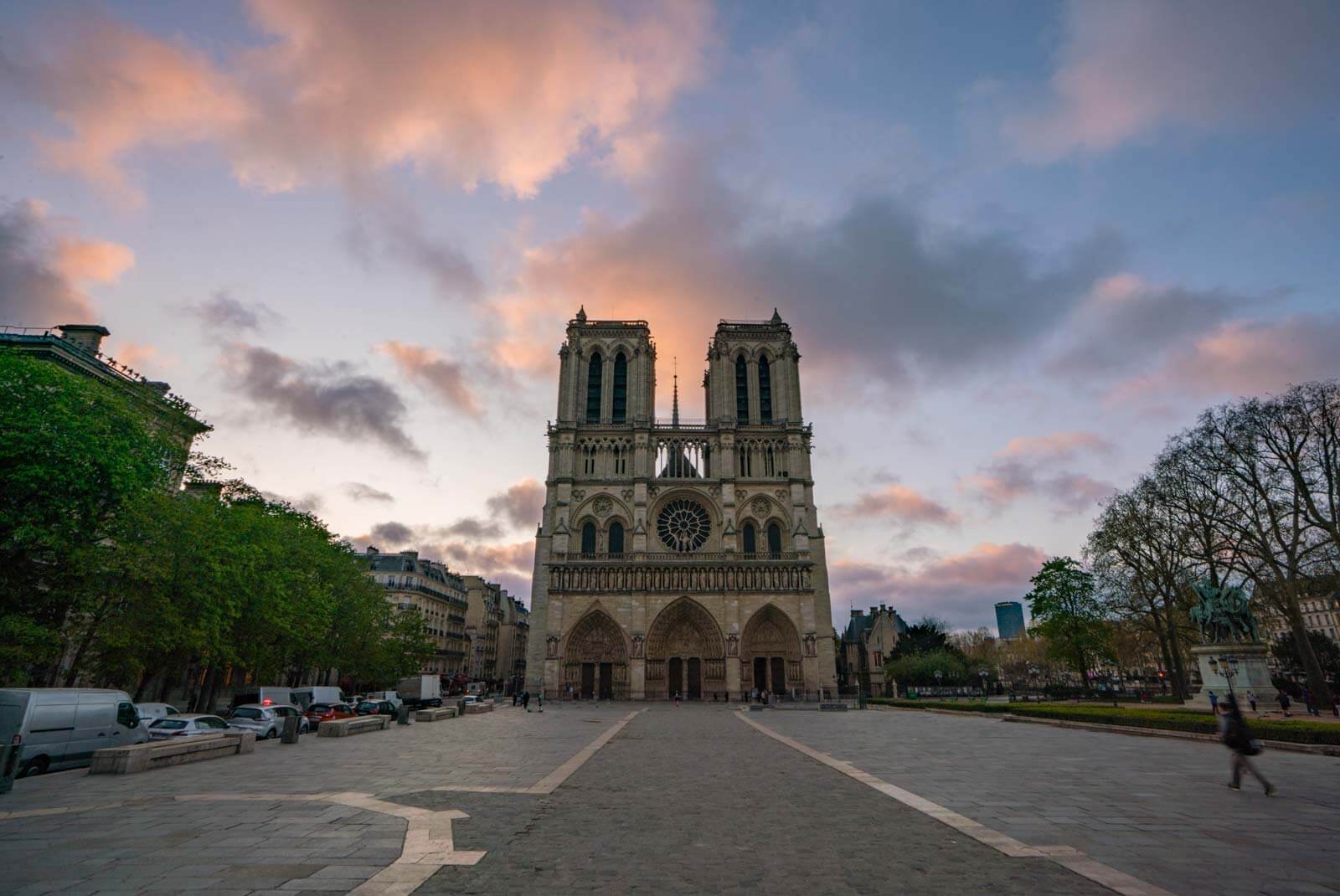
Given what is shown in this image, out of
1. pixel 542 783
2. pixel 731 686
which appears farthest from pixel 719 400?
pixel 542 783

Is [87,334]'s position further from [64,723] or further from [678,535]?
[678,535]

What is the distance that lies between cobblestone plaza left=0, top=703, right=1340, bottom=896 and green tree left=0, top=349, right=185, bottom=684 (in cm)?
976

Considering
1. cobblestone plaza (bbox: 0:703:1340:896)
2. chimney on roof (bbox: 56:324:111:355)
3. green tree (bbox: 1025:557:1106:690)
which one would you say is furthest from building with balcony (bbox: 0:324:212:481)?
green tree (bbox: 1025:557:1106:690)

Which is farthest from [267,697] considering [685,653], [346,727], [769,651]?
[769,651]

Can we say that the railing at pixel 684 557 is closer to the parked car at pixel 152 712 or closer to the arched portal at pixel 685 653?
the arched portal at pixel 685 653

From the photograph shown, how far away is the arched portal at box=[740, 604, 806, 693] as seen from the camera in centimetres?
4974

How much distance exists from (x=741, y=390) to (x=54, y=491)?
4782 centimetres

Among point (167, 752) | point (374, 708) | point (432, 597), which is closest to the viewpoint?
A: point (167, 752)

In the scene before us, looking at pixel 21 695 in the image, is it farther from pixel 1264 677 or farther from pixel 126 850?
pixel 1264 677

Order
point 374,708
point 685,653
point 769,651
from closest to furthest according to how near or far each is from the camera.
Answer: point 374,708, point 769,651, point 685,653

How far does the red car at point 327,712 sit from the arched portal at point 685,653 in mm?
26584

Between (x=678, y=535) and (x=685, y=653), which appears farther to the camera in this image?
(x=678, y=535)

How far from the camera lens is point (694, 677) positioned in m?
50.9

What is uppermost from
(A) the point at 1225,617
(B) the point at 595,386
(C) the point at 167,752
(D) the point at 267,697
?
(B) the point at 595,386
